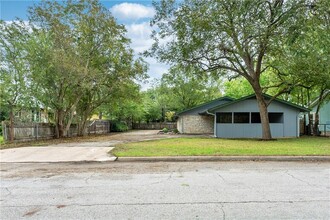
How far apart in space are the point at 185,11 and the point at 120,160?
10.6 meters

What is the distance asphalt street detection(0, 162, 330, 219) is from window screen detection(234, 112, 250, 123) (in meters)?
13.8

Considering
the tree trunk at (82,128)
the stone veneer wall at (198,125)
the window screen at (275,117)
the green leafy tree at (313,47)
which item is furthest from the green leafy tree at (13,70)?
the window screen at (275,117)

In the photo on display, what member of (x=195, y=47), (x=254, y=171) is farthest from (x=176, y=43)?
(x=254, y=171)

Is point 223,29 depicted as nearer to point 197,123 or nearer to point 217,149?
point 217,149

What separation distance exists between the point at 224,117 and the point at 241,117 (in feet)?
4.60

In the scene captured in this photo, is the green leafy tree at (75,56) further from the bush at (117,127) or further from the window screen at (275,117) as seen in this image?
the bush at (117,127)

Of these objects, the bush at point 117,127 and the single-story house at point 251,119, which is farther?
the bush at point 117,127

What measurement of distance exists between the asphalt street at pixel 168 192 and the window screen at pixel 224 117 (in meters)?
13.7

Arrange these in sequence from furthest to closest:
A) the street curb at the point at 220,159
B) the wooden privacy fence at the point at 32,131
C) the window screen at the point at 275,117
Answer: the window screen at the point at 275,117 → the wooden privacy fence at the point at 32,131 → the street curb at the point at 220,159

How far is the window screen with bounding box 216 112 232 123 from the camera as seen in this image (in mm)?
22375

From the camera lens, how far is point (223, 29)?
52.8 ft

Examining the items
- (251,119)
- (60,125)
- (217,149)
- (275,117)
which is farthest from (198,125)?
(217,149)

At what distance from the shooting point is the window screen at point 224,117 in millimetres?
22375

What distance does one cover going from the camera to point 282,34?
50.0 ft
